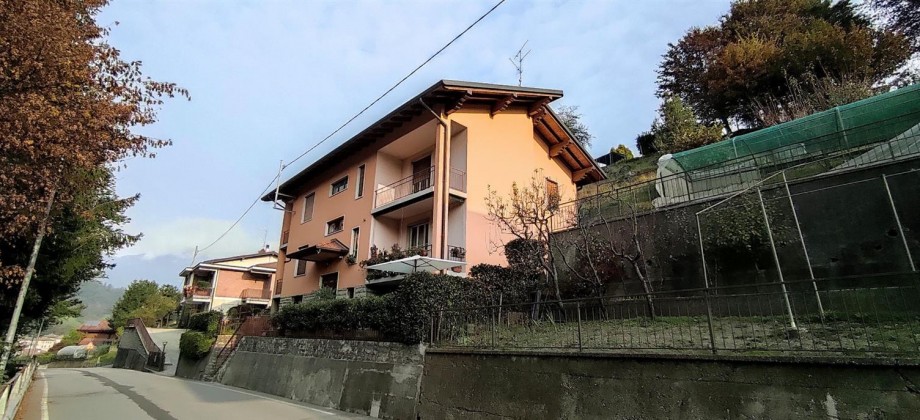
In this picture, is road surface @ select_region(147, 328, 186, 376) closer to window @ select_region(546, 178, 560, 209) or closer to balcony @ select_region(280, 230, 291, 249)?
balcony @ select_region(280, 230, 291, 249)

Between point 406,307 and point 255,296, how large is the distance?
110 feet

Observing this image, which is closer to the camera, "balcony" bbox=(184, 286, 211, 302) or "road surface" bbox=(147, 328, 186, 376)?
"road surface" bbox=(147, 328, 186, 376)

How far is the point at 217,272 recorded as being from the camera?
1540 inches

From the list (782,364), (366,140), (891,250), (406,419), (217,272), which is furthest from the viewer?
(217,272)

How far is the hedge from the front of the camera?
10.5m

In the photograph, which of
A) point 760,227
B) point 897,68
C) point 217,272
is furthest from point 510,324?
point 217,272

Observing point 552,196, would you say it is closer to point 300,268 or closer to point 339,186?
point 339,186

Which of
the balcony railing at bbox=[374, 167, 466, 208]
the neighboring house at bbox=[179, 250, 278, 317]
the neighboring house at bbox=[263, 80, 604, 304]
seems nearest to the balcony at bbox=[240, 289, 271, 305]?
the neighboring house at bbox=[179, 250, 278, 317]

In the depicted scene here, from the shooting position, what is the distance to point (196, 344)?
20984 mm

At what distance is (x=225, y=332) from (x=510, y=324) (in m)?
17.8

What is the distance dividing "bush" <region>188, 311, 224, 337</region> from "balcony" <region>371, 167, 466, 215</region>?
11244mm

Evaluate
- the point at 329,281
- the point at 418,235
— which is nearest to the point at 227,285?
the point at 329,281

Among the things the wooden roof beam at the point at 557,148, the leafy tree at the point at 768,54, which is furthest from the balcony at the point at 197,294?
the leafy tree at the point at 768,54

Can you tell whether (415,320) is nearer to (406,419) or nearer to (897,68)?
(406,419)
